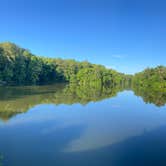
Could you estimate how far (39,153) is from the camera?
968 centimetres

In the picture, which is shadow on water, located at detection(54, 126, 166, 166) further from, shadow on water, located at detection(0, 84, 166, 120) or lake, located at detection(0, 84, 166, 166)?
shadow on water, located at detection(0, 84, 166, 120)

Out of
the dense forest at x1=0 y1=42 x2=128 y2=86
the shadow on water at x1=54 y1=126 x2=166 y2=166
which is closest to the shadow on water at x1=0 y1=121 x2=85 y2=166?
the shadow on water at x1=54 y1=126 x2=166 y2=166

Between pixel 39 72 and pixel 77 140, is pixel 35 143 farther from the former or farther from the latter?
pixel 39 72

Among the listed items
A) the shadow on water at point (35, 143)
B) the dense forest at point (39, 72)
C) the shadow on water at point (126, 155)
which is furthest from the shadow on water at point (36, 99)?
the dense forest at point (39, 72)

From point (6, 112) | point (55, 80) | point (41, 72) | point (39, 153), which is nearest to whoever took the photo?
point (39, 153)

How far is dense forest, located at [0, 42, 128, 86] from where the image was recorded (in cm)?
5361

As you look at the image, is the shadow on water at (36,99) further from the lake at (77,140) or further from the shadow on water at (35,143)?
the shadow on water at (35,143)

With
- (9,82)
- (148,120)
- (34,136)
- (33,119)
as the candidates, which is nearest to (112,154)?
(34,136)

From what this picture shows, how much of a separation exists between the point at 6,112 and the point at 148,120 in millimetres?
9861

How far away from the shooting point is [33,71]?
6372cm

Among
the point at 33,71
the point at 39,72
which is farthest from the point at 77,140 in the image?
the point at 39,72

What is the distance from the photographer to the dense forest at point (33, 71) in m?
53.6

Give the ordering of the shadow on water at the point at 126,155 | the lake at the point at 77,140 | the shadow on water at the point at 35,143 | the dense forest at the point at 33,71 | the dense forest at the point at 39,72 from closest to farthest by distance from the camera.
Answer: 1. the shadow on water at the point at 35,143
2. the shadow on water at the point at 126,155
3. the lake at the point at 77,140
4. the dense forest at the point at 33,71
5. the dense forest at the point at 39,72

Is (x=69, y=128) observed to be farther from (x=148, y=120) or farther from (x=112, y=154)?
(x=148, y=120)
